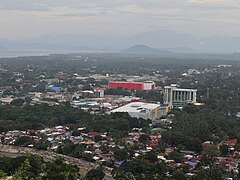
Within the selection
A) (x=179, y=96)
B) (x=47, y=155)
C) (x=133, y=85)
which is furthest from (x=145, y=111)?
(x=133, y=85)

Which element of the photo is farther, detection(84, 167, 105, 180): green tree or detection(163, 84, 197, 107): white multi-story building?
detection(163, 84, 197, 107): white multi-story building

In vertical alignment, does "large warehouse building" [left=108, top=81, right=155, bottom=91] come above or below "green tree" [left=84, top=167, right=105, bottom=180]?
above

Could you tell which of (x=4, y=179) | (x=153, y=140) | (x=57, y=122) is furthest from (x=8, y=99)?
(x=4, y=179)

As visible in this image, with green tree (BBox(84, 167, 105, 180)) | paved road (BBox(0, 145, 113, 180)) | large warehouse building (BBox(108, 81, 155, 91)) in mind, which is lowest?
paved road (BBox(0, 145, 113, 180))

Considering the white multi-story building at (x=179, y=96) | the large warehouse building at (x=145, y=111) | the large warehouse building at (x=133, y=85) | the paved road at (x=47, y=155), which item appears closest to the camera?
the paved road at (x=47, y=155)

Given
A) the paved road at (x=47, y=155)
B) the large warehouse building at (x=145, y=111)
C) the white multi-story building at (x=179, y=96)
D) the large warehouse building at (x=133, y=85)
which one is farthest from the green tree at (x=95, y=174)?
the large warehouse building at (x=133, y=85)

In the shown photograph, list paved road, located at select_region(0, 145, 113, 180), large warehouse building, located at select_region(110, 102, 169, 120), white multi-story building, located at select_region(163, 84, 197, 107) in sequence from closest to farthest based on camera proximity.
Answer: paved road, located at select_region(0, 145, 113, 180) < large warehouse building, located at select_region(110, 102, 169, 120) < white multi-story building, located at select_region(163, 84, 197, 107)

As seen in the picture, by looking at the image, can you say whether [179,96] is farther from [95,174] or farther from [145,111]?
[95,174]

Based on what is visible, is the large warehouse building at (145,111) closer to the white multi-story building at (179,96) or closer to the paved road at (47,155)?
the white multi-story building at (179,96)

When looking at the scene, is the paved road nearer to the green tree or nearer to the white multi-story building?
the green tree

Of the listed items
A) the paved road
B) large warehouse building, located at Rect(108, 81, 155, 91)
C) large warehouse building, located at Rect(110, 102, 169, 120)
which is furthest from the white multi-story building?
the paved road

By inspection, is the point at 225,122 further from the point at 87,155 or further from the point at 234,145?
the point at 87,155
